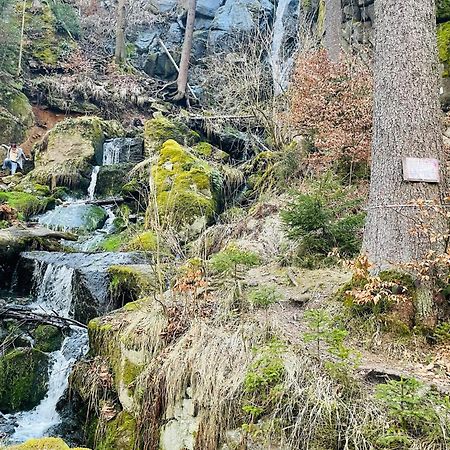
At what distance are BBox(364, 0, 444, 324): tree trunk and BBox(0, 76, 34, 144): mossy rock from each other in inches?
616

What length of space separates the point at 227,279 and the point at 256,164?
744 centimetres

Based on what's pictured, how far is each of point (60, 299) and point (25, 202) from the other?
5.37 metres

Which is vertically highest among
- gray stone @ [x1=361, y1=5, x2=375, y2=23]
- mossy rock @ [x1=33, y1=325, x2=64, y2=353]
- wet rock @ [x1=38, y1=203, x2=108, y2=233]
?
gray stone @ [x1=361, y1=5, x2=375, y2=23]

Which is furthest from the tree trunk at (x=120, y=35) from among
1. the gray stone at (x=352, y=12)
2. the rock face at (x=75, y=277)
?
the rock face at (x=75, y=277)

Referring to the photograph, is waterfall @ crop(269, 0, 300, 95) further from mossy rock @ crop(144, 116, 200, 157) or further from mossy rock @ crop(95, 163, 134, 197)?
mossy rock @ crop(95, 163, 134, 197)

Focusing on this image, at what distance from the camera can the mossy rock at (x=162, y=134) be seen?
45.5 feet

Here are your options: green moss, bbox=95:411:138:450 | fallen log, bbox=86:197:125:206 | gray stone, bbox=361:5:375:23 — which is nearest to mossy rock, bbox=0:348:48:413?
green moss, bbox=95:411:138:450

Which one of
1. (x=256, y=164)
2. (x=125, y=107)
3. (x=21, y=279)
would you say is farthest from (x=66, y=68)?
(x=21, y=279)

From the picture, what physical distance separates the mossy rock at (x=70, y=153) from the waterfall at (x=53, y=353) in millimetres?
6090

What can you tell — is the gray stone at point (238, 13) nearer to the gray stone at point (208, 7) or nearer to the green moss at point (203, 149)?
the gray stone at point (208, 7)

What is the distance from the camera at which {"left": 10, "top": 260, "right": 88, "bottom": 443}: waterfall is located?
547 centimetres

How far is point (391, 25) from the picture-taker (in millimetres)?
4566

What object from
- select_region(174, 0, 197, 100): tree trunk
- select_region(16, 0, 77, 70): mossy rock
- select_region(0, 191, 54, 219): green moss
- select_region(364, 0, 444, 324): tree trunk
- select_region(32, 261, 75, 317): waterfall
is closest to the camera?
select_region(364, 0, 444, 324): tree trunk

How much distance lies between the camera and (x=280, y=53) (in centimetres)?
1569
